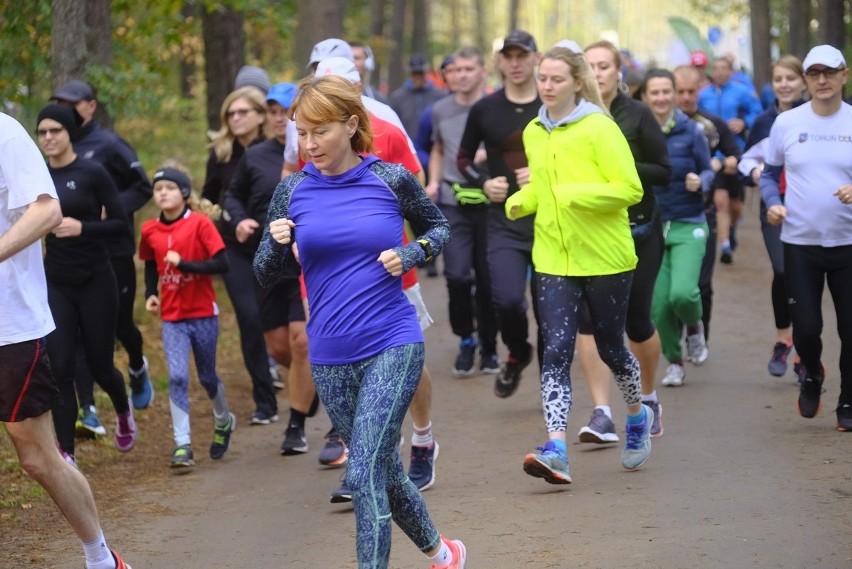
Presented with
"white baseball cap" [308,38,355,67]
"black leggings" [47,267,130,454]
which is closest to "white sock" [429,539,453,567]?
"black leggings" [47,267,130,454]

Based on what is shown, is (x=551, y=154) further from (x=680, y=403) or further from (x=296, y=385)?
(x=680, y=403)

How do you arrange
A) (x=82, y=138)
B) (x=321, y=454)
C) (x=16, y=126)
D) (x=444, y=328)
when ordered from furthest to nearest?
(x=444, y=328), (x=82, y=138), (x=321, y=454), (x=16, y=126)

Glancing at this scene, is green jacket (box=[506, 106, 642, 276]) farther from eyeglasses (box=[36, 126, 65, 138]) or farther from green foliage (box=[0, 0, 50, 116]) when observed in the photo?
green foliage (box=[0, 0, 50, 116])

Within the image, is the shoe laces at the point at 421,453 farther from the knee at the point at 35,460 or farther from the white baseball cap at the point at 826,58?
the white baseball cap at the point at 826,58

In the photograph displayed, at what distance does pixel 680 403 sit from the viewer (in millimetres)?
10227

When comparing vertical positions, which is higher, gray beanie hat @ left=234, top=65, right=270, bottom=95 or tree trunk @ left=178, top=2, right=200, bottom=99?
gray beanie hat @ left=234, top=65, right=270, bottom=95

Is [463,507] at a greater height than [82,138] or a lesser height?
lesser

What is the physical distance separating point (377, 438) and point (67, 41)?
7057 mm

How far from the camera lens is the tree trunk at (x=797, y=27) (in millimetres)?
29511

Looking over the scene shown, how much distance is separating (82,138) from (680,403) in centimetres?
461

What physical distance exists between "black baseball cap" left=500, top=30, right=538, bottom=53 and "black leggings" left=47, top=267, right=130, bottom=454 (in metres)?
3.16

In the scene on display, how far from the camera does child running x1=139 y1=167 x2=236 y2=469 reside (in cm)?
918

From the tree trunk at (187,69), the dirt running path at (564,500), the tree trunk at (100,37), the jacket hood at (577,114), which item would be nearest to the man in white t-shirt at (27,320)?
the dirt running path at (564,500)

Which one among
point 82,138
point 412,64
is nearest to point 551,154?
point 82,138
